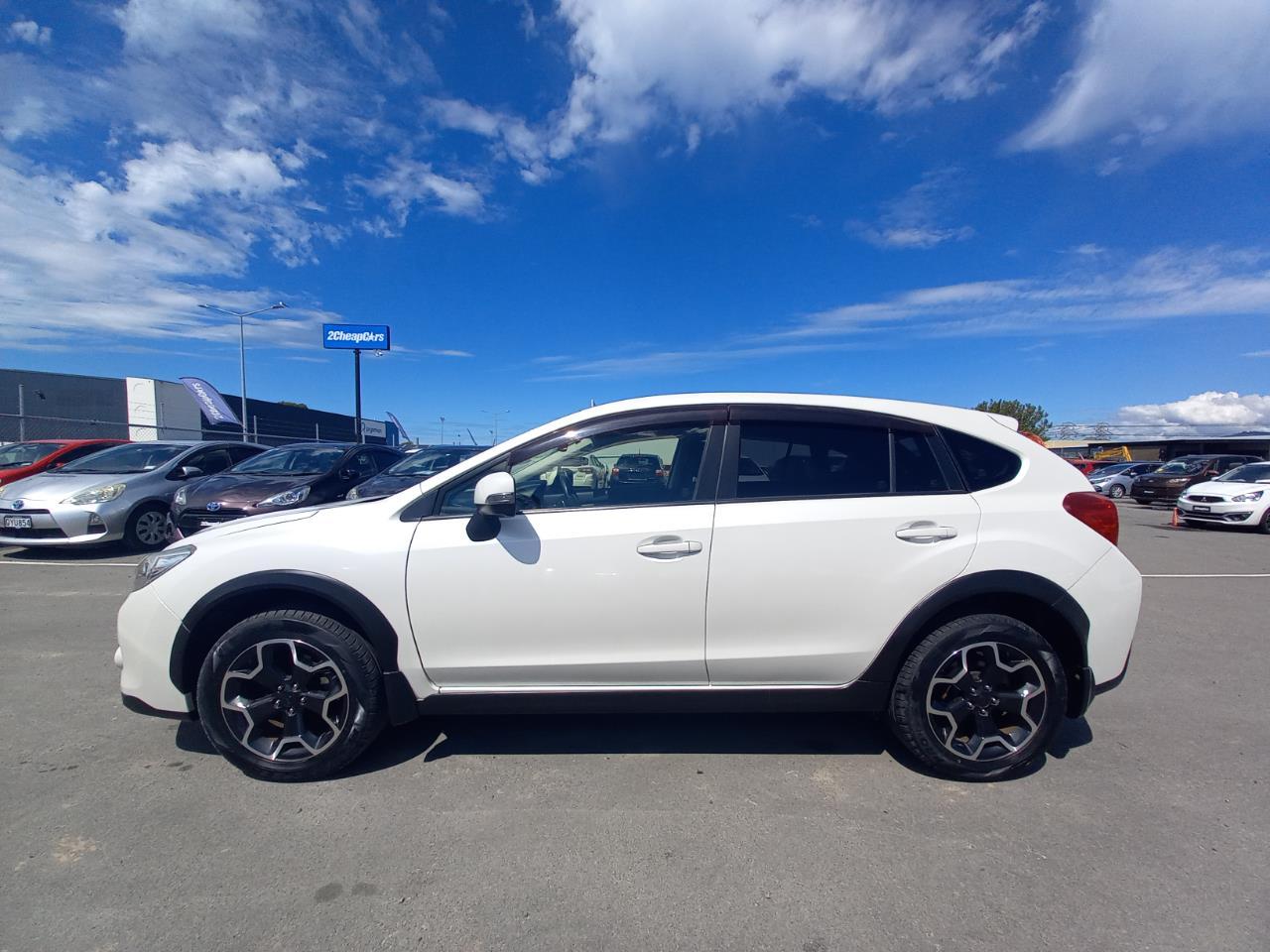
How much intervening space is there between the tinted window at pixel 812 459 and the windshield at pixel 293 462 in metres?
7.42

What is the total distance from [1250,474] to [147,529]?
67.6 ft

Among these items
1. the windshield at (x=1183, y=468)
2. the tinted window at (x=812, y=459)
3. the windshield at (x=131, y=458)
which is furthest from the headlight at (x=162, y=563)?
the windshield at (x=1183, y=468)

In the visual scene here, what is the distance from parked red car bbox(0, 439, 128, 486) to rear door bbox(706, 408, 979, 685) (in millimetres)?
11947

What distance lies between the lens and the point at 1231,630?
5.45 meters

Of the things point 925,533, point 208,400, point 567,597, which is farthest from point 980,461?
point 208,400

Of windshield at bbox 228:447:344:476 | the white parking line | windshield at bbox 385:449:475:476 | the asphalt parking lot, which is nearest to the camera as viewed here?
the asphalt parking lot

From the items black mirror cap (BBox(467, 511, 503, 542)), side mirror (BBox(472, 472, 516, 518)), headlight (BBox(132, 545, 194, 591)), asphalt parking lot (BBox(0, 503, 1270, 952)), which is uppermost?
side mirror (BBox(472, 472, 516, 518))

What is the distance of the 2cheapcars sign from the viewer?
32.2m

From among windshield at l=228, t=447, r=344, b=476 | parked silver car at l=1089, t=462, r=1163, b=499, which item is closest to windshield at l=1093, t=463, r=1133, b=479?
parked silver car at l=1089, t=462, r=1163, b=499

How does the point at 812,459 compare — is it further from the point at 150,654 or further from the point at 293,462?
the point at 293,462

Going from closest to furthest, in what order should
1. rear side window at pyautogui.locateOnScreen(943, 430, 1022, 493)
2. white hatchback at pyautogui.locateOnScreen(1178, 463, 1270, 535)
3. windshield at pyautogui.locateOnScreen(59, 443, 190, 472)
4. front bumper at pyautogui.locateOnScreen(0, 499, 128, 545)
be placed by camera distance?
rear side window at pyautogui.locateOnScreen(943, 430, 1022, 493) → front bumper at pyautogui.locateOnScreen(0, 499, 128, 545) → windshield at pyautogui.locateOnScreen(59, 443, 190, 472) → white hatchback at pyautogui.locateOnScreen(1178, 463, 1270, 535)

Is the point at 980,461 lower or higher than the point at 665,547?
higher

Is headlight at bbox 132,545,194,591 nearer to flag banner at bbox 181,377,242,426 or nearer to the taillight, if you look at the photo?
the taillight

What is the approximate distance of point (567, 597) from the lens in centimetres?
277
